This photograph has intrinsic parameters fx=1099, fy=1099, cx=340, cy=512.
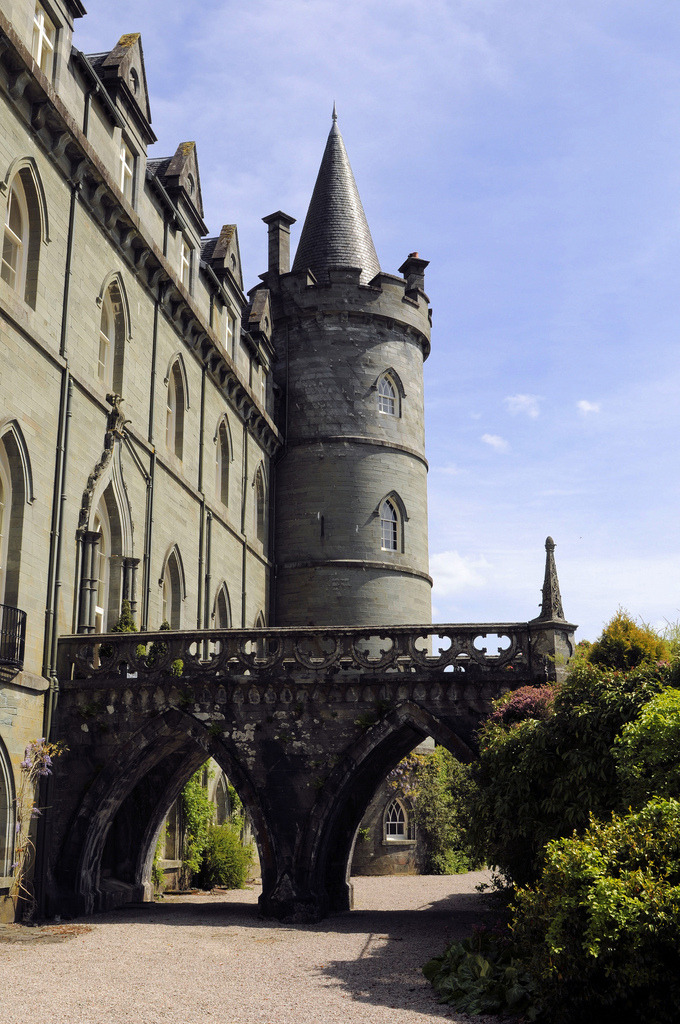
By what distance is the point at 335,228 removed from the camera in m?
35.6

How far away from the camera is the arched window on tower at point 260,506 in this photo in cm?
3162

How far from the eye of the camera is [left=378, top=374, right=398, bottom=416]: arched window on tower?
110 ft

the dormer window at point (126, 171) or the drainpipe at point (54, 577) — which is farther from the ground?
the dormer window at point (126, 171)

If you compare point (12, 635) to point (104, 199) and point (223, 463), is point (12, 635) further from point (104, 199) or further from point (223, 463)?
point (223, 463)

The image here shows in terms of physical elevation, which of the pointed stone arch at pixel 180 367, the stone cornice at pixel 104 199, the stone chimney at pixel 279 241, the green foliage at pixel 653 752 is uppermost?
the stone chimney at pixel 279 241

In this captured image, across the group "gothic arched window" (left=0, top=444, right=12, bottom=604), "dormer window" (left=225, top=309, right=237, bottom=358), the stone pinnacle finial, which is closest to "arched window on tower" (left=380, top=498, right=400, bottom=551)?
"dormer window" (left=225, top=309, right=237, bottom=358)

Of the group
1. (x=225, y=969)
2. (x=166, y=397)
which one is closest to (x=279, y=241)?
(x=166, y=397)

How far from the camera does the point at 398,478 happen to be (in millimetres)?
33156

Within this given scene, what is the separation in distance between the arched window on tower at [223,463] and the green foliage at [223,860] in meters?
8.24

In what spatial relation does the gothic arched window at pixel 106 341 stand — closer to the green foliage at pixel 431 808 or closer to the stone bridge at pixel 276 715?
the stone bridge at pixel 276 715

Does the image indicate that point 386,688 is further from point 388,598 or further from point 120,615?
point 388,598

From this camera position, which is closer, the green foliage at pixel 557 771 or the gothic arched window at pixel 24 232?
the green foliage at pixel 557 771

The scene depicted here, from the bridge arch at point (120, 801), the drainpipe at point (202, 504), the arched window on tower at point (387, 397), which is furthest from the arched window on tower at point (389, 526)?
the bridge arch at point (120, 801)

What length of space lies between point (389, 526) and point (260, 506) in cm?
389
